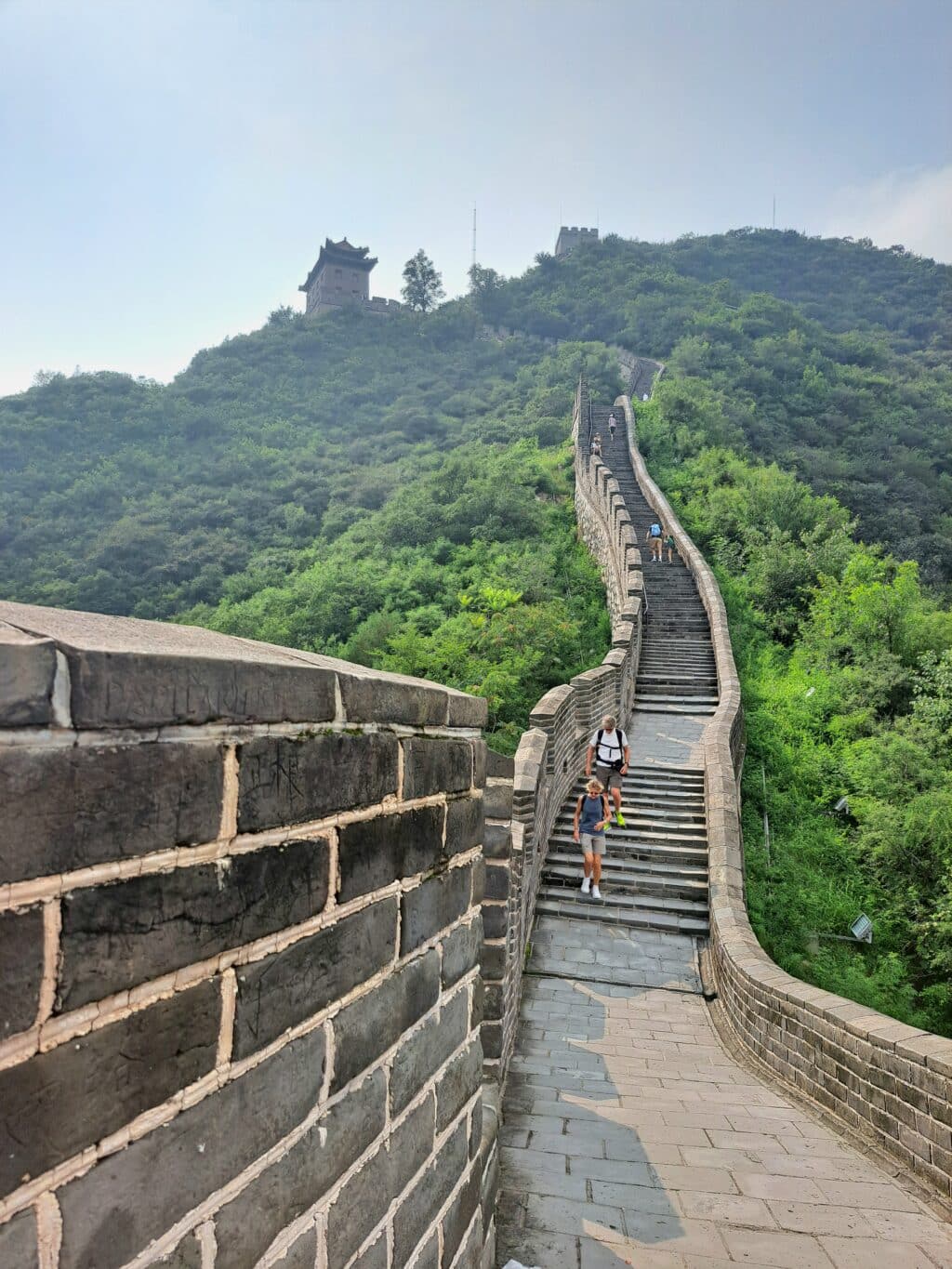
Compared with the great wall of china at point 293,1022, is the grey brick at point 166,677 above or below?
above

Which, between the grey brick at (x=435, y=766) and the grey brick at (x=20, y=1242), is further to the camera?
the grey brick at (x=435, y=766)

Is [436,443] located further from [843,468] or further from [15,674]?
[15,674]

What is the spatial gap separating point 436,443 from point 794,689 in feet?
92.0

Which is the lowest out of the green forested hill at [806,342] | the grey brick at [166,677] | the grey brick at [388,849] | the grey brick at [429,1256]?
the grey brick at [429,1256]

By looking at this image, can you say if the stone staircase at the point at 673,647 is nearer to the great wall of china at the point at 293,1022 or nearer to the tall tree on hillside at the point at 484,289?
the great wall of china at the point at 293,1022

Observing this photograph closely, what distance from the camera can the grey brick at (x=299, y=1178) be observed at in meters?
1.17

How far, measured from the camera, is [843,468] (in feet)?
98.1

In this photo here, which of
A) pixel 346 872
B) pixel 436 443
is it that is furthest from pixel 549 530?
pixel 346 872

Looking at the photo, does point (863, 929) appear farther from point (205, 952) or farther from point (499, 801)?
point (205, 952)

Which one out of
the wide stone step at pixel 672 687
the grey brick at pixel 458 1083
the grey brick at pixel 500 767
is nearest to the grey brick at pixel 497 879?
the grey brick at pixel 500 767

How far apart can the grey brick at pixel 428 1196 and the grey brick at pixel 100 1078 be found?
3.18ft

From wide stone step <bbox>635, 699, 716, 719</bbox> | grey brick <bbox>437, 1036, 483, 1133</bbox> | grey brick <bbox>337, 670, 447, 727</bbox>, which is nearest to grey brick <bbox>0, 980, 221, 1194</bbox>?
grey brick <bbox>337, 670, 447, 727</bbox>

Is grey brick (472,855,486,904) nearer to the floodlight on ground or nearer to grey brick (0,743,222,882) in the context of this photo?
grey brick (0,743,222,882)

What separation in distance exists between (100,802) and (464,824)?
1.39 meters
